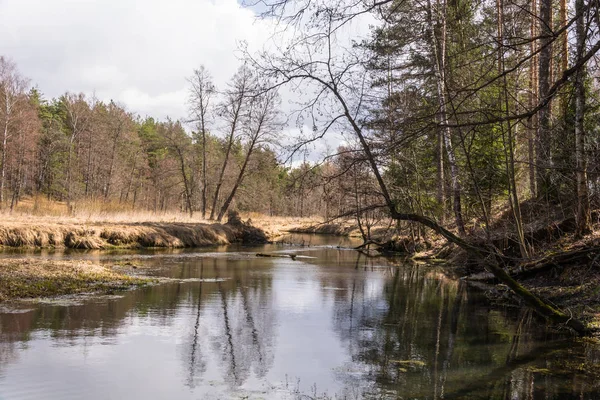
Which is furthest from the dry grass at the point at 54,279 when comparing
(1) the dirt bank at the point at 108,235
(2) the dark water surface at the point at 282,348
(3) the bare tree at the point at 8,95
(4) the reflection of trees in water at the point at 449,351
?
(3) the bare tree at the point at 8,95

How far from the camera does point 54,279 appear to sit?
11.6 metres

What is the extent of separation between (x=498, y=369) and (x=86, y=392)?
5121mm

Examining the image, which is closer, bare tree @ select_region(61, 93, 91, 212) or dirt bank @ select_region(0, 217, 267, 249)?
dirt bank @ select_region(0, 217, 267, 249)

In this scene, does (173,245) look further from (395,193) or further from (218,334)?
(218,334)

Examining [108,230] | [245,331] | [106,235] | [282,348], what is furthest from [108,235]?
[282,348]

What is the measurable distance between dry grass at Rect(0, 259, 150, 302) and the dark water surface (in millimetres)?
765

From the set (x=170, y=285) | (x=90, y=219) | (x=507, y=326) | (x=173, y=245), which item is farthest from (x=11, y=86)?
(x=507, y=326)

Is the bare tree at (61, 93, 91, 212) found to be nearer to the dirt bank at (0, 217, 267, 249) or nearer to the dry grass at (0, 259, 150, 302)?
the dirt bank at (0, 217, 267, 249)

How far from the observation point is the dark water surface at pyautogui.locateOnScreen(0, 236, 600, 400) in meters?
6.07

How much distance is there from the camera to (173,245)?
26109 millimetres

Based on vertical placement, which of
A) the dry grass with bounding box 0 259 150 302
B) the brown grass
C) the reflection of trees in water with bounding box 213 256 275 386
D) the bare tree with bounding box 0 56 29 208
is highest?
the bare tree with bounding box 0 56 29 208

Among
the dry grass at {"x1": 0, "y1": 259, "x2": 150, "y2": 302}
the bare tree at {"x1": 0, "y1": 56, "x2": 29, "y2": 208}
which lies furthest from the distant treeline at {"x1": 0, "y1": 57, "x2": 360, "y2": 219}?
the dry grass at {"x1": 0, "y1": 259, "x2": 150, "y2": 302}

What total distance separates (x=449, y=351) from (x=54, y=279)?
8446 millimetres

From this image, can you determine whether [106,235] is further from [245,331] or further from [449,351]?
[449,351]
